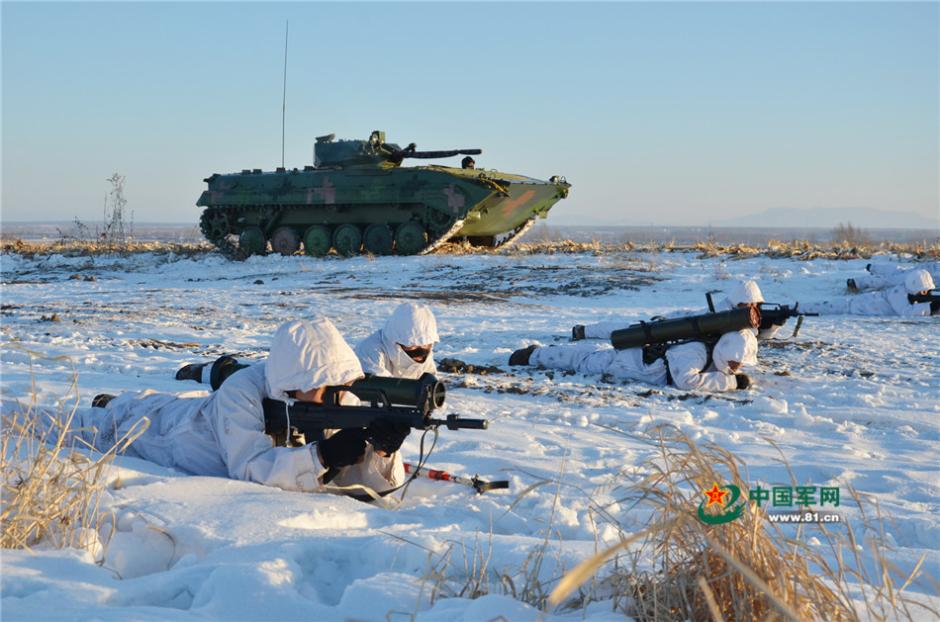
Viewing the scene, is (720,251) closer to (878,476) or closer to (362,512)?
(878,476)

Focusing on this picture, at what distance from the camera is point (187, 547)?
3539 millimetres

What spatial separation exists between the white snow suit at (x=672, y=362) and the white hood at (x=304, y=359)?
460 cm

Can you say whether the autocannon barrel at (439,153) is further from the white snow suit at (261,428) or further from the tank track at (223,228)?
the white snow suit at (261,428)

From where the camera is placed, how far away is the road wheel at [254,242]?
25.3 m

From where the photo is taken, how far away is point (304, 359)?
172 inches

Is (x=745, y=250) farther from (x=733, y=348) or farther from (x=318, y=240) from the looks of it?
(x=733, y=348)

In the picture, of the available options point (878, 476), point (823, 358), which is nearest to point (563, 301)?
point (823, 358)

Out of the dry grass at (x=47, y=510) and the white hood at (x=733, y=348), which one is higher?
the white hood at (x=733, y=348)

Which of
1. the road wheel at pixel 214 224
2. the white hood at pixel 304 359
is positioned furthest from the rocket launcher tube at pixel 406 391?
the road wheel at pixel 214 224

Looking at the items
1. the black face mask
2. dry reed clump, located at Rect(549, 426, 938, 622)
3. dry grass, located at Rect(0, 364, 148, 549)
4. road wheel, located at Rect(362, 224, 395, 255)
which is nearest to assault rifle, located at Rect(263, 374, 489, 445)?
dry grass, located at Rect(0, 364, 148, 549)

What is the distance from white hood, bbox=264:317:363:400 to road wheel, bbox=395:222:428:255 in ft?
59.5

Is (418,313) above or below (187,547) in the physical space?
above

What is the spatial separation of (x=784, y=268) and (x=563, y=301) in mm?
4596

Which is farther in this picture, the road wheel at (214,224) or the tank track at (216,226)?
the road wheel at (214,224)
